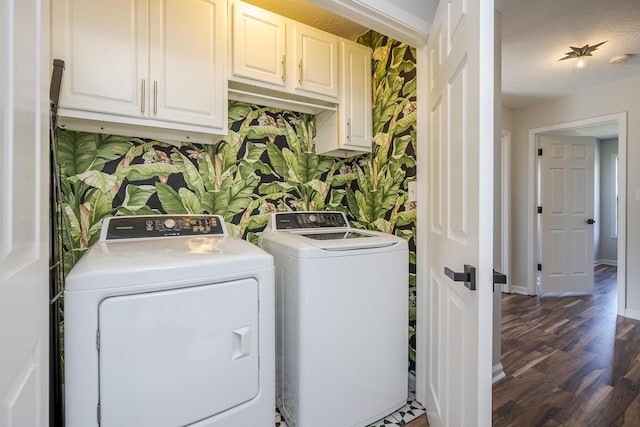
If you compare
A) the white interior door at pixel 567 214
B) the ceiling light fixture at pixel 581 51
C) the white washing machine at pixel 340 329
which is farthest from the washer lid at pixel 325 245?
the white interior door at pixel 567 214

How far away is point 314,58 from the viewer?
186 cm

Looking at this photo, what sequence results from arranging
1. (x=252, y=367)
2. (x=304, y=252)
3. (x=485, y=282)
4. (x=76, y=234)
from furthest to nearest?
(x=76, y=234) < (x=304, y=252) < (x=252, y=367) < (x=485, y=282)

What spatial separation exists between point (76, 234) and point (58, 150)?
42 cm

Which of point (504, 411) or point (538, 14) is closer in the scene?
point (504, 411)

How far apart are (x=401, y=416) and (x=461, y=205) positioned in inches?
50.4

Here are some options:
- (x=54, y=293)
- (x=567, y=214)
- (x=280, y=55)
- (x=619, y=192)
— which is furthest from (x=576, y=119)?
(x=54, y=293)

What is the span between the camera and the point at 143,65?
53.6 inches

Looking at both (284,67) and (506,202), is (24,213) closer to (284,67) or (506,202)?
(284,67)

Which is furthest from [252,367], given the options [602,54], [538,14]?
[602,54]

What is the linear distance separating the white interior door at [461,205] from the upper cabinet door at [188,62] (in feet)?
3.50

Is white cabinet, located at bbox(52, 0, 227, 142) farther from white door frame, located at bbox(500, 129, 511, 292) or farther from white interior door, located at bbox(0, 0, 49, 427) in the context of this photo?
white door frame, located at bbox(500, 129, 511, 292)

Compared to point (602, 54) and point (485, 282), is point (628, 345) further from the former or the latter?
point (485, 282)

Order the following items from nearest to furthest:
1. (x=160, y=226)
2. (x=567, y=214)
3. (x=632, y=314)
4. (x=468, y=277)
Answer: (x=468, y=277), (x=160, y=226), (x=632, y=314), (x=567, y=214)

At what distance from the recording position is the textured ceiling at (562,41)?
6.52ft
